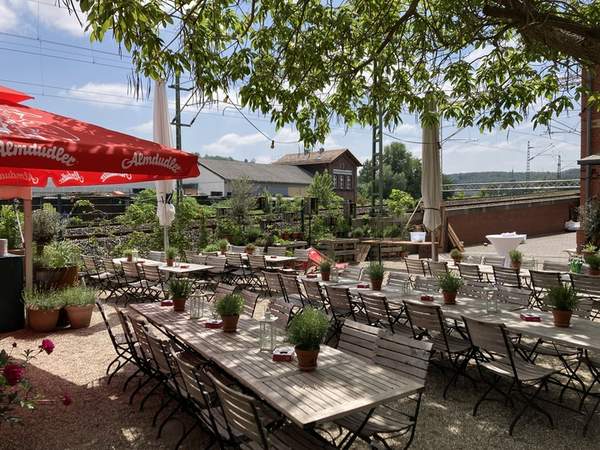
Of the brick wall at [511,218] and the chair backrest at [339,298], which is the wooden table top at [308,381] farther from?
the brick wall at [511,218]

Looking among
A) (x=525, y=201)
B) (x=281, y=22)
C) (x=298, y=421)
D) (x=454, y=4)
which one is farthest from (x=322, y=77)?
(x=525, y=201)

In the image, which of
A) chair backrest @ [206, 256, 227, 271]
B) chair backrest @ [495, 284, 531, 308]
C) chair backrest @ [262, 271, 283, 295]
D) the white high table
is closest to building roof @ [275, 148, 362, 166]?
the white high table

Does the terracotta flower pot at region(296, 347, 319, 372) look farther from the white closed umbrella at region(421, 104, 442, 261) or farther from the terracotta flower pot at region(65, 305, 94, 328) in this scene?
the white closed umbrella at region(421, 104, 442, 261)

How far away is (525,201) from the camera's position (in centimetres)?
2448

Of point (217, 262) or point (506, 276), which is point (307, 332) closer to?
point (506, 276)

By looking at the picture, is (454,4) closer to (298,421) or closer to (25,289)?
(298,421)

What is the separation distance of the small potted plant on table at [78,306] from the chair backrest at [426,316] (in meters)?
4.77

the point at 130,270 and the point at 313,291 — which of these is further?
the point at 130,270

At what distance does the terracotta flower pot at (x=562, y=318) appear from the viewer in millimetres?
4332

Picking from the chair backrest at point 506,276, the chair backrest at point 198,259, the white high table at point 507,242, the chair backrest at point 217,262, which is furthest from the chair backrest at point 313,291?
the white high table at point 507,242

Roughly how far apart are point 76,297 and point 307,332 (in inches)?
205

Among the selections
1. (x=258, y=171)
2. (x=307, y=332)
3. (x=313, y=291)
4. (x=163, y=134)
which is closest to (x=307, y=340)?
(x=307, y=332)

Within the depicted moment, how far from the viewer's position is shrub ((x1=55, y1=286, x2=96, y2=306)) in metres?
7.09

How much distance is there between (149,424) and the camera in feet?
13.1
